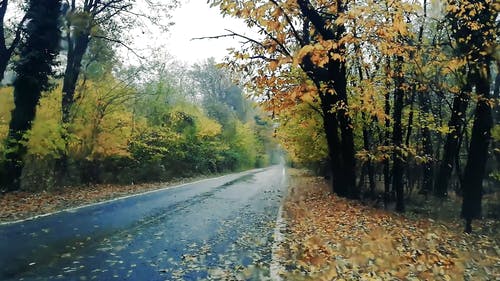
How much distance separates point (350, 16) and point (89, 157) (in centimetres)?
1761

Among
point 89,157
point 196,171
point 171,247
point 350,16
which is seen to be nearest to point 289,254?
point 171,247

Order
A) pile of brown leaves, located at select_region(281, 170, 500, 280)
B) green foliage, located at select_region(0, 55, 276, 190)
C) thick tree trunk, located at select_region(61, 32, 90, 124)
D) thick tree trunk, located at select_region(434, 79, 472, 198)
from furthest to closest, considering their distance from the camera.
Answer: thick tree trunk, located at select_region(61, 32, 90, 124) → green foliage, located at select_region(0, 55, 276, 190) → thick tree trunk, located at select_region(434, 79, 472, 198) → pile of brown leaves, located at select_region(281, 170, 500, 280)

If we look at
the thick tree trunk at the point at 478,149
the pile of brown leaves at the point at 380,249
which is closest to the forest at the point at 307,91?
the thick tree trunk at the point at 478,149

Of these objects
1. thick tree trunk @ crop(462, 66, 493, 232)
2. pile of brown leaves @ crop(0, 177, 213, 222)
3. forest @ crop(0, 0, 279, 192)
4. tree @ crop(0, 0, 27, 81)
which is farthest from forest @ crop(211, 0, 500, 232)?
tree @ crop(0, 0, 27, 81)

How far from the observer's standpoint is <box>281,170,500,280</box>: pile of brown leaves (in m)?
7.56

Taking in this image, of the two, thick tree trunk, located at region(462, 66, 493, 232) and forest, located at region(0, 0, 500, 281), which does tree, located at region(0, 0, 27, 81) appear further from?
thick tree trunk, located at region(462, 66, 493, 232)

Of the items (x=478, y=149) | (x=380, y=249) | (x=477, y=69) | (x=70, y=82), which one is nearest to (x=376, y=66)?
(x=477, y=69)

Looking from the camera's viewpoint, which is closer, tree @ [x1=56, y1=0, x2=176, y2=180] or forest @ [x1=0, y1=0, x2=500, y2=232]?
forest @ [x1=0, y1=0, x2=500, y2=232]

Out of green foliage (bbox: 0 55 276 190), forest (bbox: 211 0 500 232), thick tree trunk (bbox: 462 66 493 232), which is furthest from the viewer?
green foliage (bbox: 0 55 276 190)

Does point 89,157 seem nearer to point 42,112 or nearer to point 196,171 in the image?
point 42,112

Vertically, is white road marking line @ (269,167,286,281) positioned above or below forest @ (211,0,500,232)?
below

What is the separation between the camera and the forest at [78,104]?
57.8ft

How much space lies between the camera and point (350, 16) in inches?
366

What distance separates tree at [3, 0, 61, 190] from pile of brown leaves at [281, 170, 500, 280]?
11.1 meters
